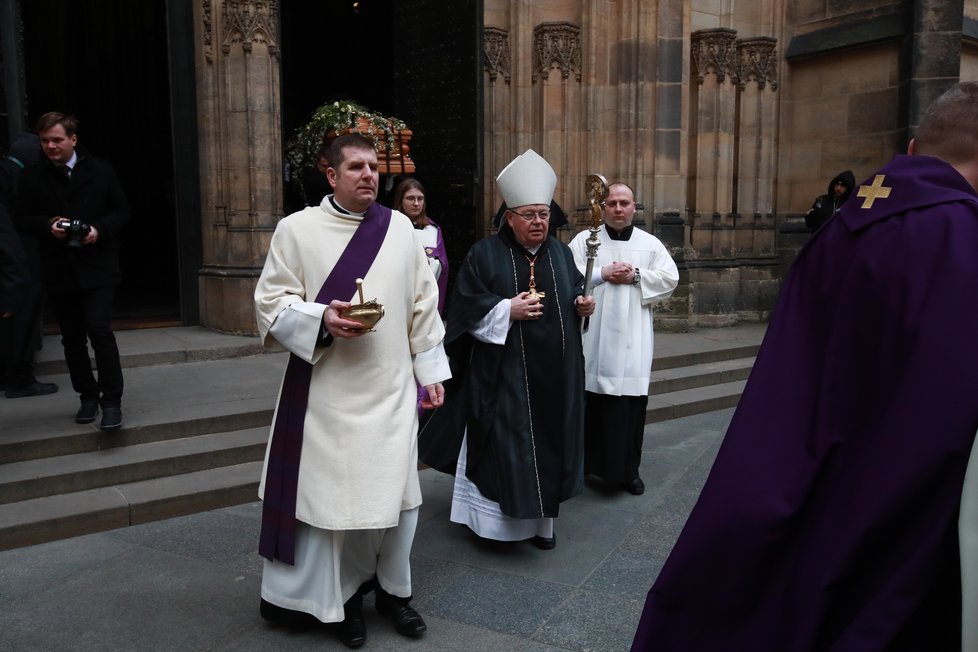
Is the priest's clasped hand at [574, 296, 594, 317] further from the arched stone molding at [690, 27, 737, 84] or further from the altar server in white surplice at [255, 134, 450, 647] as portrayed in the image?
the arched stone molding at [690, 27, 737, 84]

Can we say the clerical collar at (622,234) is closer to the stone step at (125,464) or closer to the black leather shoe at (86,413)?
the stone step at (125,464)

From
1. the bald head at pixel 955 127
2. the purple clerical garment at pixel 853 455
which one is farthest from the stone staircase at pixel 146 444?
the bald head at pixel 955 127

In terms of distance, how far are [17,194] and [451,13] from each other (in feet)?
16.8

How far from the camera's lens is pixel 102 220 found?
16.9 feet

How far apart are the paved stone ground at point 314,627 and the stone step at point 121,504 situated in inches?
2.9

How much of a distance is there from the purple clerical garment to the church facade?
6.83m

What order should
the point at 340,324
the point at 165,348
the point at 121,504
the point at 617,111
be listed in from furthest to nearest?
the point at 617,111 < the point at 165,348 < the point at 121,504 < the point at 340,324

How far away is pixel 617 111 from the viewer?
33.4 ft

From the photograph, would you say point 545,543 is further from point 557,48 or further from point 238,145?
point 557,48

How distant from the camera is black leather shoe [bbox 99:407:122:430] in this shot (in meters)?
5.10

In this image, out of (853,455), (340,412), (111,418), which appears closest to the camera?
(853,455)

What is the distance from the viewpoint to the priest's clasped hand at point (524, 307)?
4.19m

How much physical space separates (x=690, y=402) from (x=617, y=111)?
4225 mm

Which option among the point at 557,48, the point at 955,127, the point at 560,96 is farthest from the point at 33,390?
the point at 557,48
